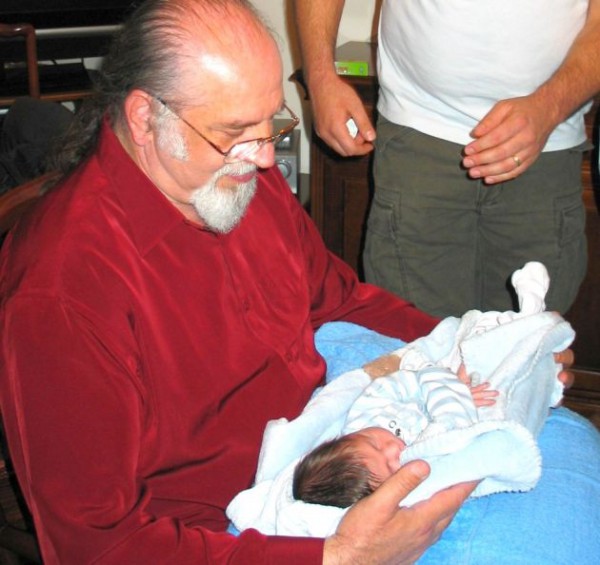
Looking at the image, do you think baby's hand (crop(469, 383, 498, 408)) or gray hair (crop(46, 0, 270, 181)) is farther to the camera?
baby's hand (crop(469, 383, 498, 408))

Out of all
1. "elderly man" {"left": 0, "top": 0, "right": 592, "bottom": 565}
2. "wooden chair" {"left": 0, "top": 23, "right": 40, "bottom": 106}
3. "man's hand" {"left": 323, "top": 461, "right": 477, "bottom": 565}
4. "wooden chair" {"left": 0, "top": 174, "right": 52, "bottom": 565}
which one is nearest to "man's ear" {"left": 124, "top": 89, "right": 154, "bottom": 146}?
"elderly man" {"left": 0, "top": 0, "right": 592, "bottom": 565}

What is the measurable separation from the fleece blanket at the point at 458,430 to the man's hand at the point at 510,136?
28 cm

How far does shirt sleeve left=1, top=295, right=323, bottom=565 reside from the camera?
0.96m

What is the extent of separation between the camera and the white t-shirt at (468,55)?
1542 millimetres

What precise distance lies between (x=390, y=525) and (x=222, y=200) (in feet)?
1.68

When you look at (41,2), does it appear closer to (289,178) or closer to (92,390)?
(289,178)

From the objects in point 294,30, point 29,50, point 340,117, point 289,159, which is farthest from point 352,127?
point 29,50

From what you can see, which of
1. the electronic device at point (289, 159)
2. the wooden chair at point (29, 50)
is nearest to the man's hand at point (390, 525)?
the electronic device at point (289, 159)

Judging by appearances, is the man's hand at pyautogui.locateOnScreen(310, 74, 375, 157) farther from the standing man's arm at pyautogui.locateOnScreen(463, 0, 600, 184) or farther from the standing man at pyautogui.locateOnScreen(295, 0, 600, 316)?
the standing man's arm at pyautogui.locateOnScreen(463, 0, 600, 184)

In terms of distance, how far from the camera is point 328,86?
1.70 metres

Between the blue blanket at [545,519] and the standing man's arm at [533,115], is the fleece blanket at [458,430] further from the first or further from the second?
the standing man's arm at [533,115]

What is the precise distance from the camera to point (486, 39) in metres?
1.56

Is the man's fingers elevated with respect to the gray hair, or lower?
lower

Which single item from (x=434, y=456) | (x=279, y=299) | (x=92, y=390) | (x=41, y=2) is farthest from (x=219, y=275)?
(x=41, y=2)
